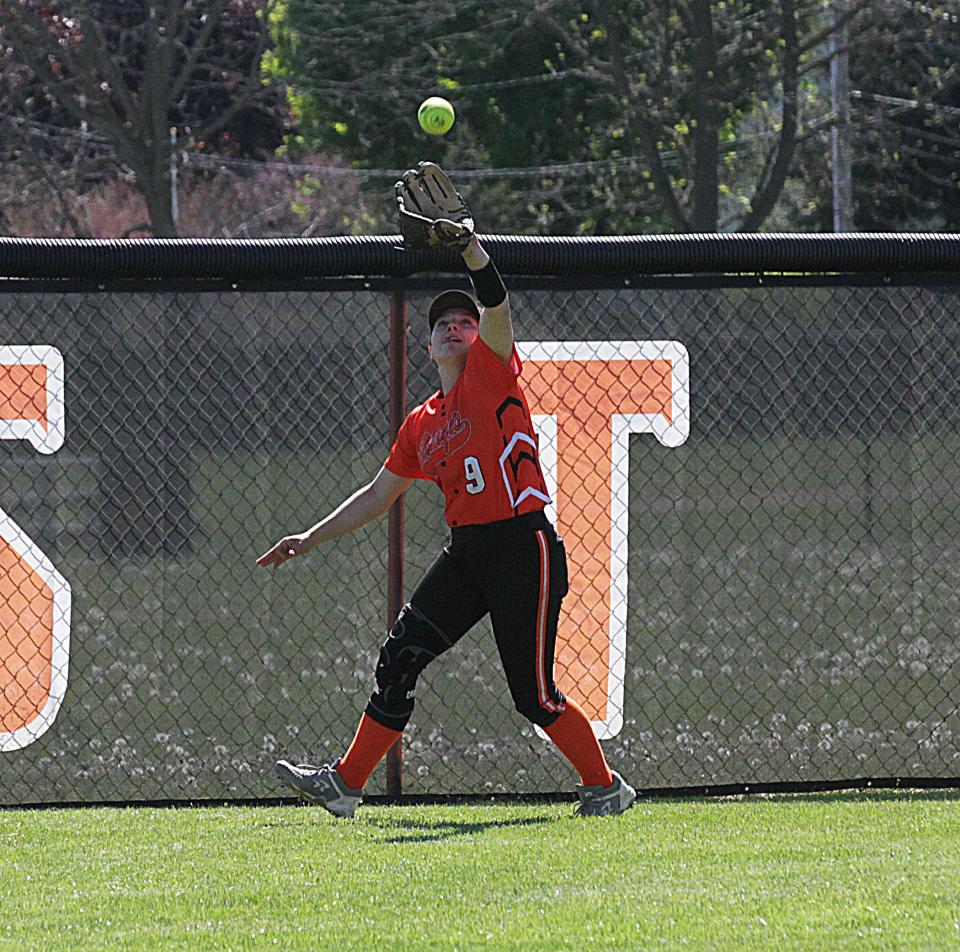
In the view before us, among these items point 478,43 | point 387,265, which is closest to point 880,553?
point 387,265

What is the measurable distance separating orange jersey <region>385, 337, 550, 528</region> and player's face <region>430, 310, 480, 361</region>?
4.0 inches

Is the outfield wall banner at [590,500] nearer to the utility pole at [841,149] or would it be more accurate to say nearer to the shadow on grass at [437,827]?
the shadow on grass at [437,827]

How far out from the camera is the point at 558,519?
18.6ft

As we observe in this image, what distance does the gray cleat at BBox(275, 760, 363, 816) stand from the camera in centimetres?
509

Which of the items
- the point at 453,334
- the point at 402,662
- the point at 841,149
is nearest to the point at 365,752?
the point at 402,662

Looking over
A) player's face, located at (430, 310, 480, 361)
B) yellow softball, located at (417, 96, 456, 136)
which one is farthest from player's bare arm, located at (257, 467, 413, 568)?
yellow softball, located at (417, 96, 456, 136)

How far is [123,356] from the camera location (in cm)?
683

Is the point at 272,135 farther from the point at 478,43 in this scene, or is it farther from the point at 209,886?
the point at 209,886

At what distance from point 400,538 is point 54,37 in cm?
1318

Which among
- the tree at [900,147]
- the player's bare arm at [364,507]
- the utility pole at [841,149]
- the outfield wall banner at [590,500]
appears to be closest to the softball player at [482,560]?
the player's bare arm at [364,507]

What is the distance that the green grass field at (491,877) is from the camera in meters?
3.64

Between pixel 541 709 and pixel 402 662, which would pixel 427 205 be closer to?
pixel 402 662

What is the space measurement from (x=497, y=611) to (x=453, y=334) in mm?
854

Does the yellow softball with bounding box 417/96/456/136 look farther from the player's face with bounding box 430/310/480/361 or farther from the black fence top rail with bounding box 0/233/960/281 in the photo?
the player's face with bounding box 430/310/480/361
